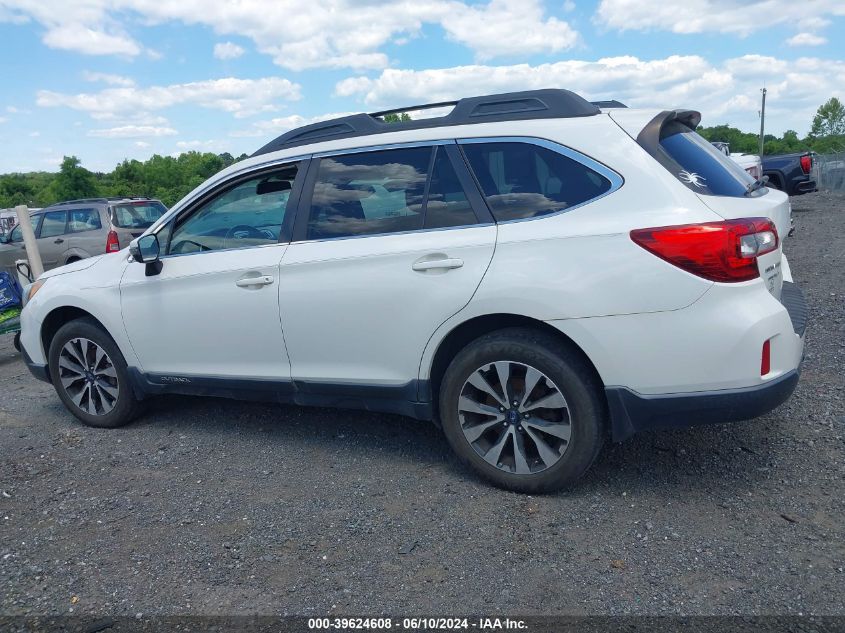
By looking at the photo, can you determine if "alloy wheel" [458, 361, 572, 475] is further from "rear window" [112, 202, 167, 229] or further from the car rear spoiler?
"rear window" [112, 202, 167, 229]

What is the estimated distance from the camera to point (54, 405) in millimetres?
5820

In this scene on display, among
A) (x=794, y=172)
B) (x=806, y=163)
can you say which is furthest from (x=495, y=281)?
(x=794, y=172)

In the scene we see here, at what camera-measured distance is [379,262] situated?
148 inches

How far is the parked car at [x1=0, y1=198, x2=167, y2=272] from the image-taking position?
1312 cm

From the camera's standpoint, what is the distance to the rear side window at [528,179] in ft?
11.2

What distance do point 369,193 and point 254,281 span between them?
83 centimetres

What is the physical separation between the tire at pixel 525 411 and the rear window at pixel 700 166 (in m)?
0.96

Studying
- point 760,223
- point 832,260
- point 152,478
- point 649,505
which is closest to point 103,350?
point 152,478

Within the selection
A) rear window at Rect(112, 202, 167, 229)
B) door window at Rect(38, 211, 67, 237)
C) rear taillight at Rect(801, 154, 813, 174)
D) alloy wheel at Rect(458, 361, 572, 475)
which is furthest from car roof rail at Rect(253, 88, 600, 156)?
rear taillight at Rect(801, 154, 813, 174)

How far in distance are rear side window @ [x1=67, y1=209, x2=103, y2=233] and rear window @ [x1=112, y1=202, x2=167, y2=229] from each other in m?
0.33

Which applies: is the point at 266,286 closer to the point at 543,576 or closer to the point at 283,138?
the point at 283,138

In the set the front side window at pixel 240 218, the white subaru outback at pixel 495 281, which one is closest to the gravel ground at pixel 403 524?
the white subaru outback at pixel 495 281

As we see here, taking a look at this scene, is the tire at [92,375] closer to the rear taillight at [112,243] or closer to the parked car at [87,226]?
the rear taillight at [112,243]

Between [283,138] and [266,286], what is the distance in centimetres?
98
